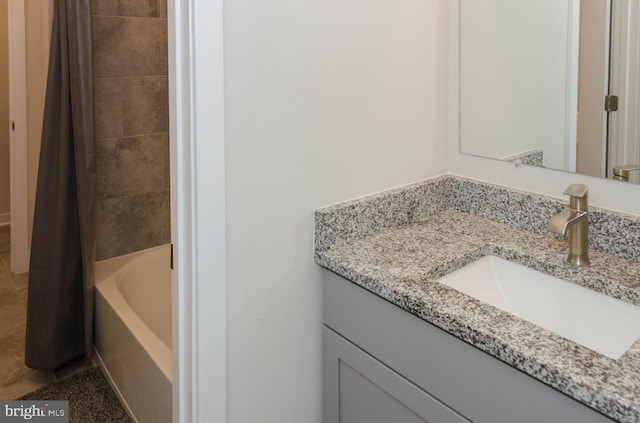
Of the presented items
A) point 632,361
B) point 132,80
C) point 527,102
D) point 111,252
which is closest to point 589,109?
point 527,102

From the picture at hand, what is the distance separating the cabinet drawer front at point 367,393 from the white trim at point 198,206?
10.8 inches

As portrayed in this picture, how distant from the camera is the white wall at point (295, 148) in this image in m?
1.06

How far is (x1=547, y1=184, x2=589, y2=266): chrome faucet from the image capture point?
1107mm

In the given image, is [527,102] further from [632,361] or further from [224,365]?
[224,365]

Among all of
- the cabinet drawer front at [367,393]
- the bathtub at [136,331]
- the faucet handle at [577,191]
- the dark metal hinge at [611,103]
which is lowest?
the bathtub at [136,331]

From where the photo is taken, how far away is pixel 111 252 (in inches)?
90.7

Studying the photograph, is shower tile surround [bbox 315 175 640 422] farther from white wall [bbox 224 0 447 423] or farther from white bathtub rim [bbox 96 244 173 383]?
white bathtub rim [bbox 96 244 173 383]

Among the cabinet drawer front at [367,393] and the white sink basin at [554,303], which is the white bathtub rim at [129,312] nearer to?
the cabinet drawer front at [367,393]

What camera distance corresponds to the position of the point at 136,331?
67.2 inches

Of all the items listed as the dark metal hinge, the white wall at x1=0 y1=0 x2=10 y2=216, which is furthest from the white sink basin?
the white wall at x1=0 y1=0 x2=10 y2=216

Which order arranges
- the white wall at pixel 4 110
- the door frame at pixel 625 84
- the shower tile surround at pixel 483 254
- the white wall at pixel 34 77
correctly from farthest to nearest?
the white wall at pixel 4 110, the white wall at pixel 34 77, the door frame at pixel 625 84, the shower tile surround at pixel 483 254

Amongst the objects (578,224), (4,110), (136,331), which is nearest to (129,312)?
(136,331)

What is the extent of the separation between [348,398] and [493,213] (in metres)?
0.63

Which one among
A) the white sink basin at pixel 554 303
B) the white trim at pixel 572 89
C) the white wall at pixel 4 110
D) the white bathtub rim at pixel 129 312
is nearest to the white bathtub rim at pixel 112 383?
the white bathtub rim at pixel 129 312
